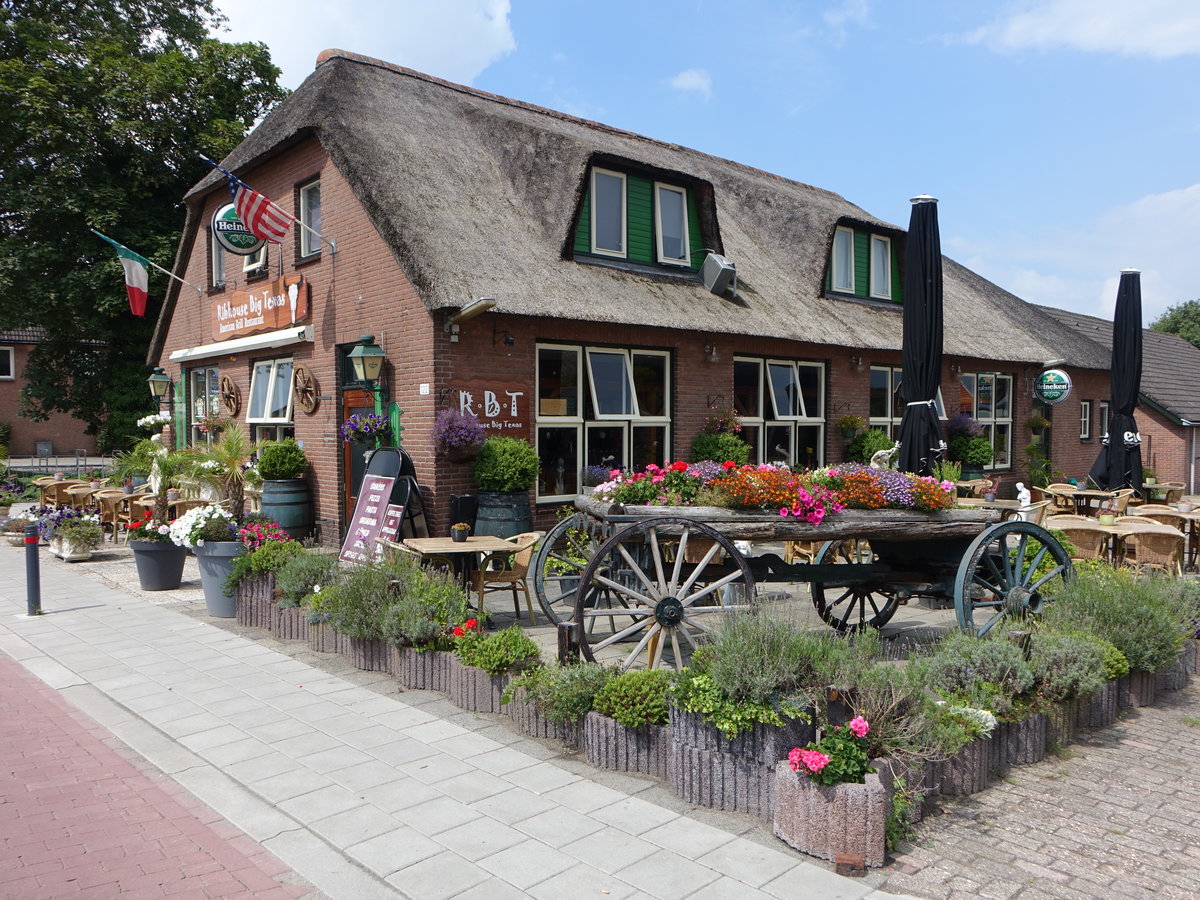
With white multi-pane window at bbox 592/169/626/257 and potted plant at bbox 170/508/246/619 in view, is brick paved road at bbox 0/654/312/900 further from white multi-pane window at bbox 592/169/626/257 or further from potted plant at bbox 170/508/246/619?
white multi-pane window at bbox 592/169/626/257

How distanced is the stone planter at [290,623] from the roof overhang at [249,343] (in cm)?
615

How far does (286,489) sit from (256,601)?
455 cm

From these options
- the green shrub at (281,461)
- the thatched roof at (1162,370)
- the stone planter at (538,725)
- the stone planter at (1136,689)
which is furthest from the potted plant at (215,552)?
the thatched roof at (1162,370)

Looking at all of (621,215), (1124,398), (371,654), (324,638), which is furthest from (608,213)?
(1124,398)

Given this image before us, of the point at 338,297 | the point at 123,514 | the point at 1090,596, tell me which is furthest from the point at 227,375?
the point at 1090,596

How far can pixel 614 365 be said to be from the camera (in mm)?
12367

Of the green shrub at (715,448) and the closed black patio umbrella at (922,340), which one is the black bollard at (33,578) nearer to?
the green shrub at (715,448)

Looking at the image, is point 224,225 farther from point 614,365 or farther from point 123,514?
point 614,365

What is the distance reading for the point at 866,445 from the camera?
1537 centimetres

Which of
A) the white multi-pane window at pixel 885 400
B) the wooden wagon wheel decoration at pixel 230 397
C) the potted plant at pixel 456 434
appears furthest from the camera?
the white multi-pane window at pixel 885 400

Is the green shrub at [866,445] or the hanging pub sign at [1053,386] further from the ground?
the hanging pub sign at [1053,386]

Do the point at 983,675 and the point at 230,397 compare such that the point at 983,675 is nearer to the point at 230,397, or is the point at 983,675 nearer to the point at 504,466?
the point at 504,466

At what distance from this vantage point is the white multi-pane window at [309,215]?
1316 centimetres

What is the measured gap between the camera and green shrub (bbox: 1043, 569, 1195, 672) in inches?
225
